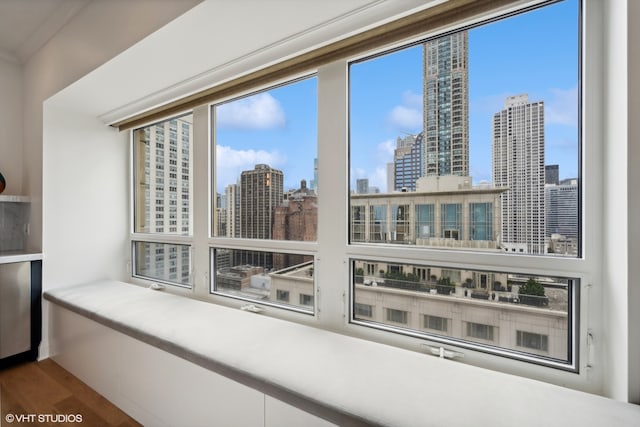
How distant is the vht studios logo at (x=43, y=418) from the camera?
1.69 metres

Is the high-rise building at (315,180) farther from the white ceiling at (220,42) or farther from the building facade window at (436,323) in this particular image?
the building facade window at (436,323)

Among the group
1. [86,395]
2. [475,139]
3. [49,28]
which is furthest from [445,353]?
[49,28]

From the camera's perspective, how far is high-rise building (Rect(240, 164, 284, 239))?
76.6 inches

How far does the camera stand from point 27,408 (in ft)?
5.92

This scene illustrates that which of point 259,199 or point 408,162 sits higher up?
point 408,162

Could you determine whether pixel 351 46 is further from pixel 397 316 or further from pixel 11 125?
pixel 11 125

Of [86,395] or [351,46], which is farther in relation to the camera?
[86,395]

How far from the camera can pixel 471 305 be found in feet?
4.31

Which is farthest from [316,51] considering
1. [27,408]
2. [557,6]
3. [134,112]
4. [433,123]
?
[27,408]

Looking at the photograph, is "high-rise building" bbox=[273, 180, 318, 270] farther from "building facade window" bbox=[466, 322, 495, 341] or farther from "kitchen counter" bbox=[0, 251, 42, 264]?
"kitchen counter" bbox=[0, 251, 42, 264]

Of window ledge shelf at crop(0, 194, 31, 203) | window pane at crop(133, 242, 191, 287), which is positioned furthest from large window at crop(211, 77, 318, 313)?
window ledge shelf at crop(0, 194, 31, 203)

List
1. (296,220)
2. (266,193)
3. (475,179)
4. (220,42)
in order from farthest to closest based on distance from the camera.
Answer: (266,193)
(296,220)
(220,42)
(475,179)

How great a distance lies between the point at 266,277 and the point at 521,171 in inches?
60.7

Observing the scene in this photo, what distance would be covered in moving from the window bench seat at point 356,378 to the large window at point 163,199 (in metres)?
0.82
